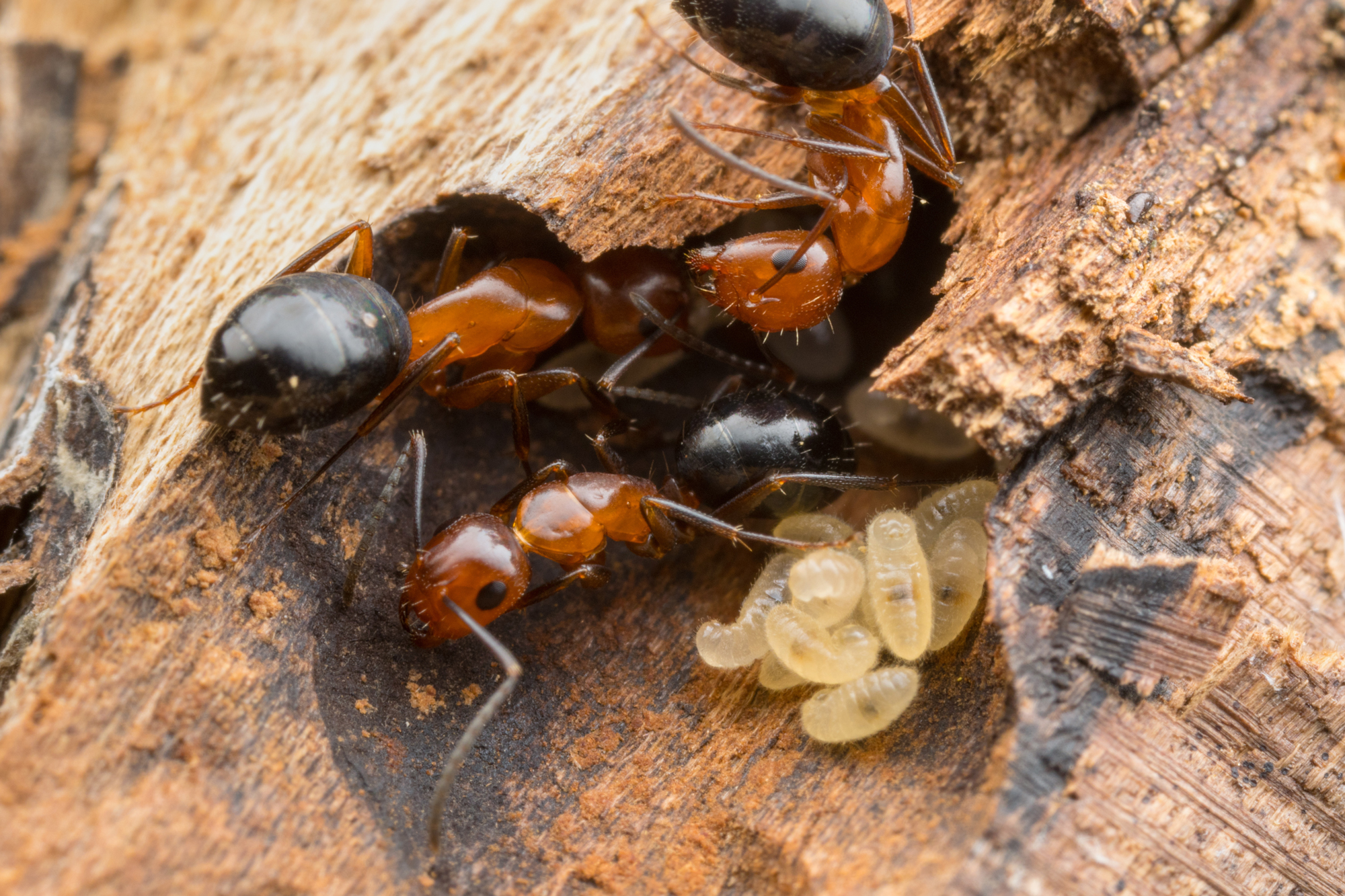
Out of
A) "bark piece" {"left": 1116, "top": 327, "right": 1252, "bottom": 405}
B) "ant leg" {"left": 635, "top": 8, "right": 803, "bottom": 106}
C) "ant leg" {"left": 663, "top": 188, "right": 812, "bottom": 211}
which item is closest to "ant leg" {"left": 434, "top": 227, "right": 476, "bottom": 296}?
"ant leg" {"left": 663, "top": 188, "right": 812, "bottom": 211}

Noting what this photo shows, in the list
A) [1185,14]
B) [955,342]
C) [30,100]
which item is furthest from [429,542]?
[30,100]

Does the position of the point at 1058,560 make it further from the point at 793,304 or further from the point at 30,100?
the point at 30,100

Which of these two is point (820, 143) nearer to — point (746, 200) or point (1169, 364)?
point (746, 200)

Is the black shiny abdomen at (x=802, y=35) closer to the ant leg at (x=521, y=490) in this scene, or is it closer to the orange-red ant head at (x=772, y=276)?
the orange-red ant head at (x=772, y=276)

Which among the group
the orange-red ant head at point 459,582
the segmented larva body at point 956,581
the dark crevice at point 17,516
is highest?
the dark crevice at point 17,516

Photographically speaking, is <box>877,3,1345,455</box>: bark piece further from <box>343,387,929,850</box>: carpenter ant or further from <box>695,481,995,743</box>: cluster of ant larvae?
<box>343,387,929,850</box>: carpenter ant

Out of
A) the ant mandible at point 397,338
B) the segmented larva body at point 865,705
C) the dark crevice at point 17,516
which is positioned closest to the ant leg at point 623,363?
the ant mandible at point 397,338
